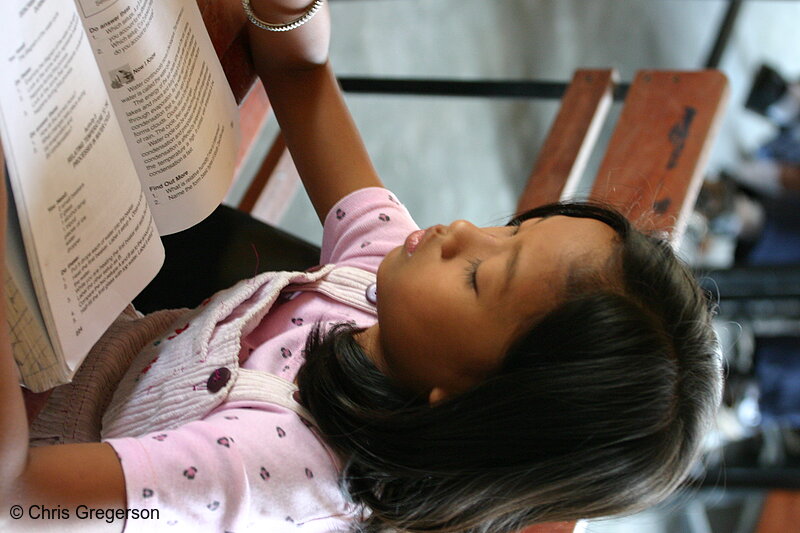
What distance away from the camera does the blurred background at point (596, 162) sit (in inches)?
82.7

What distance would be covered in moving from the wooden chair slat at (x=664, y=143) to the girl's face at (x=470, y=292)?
52 cm

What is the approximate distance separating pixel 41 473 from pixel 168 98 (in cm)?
32

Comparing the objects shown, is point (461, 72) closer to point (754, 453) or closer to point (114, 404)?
point (754, 453)

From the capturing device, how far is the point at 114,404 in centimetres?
76

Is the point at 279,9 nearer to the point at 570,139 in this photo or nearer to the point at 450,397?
the point at 450,397

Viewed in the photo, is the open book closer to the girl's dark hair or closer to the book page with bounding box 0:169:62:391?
the book page with bounding box 0:169:62:391

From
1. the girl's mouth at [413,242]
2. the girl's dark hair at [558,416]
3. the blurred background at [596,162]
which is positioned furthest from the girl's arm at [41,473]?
the blurred background at [596,162]

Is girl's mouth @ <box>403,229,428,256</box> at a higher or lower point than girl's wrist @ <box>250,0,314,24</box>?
lower

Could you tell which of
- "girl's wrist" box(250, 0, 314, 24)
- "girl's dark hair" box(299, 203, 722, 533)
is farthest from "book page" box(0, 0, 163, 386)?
"girl's wrist" box(250, 0, 314, 24)

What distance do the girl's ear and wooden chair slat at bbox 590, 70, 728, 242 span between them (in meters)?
0.59

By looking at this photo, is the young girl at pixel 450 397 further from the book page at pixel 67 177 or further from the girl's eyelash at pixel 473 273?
the book page at pixel 67 177

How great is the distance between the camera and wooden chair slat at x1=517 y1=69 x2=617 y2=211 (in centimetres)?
138

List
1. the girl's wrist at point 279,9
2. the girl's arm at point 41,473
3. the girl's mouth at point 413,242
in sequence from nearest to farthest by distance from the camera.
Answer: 1. the girl's arm at point 41,473
2. the girl's mouth at point 413,242
3. the girl's wrist at point 279,9

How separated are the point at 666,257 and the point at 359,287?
31 cm
